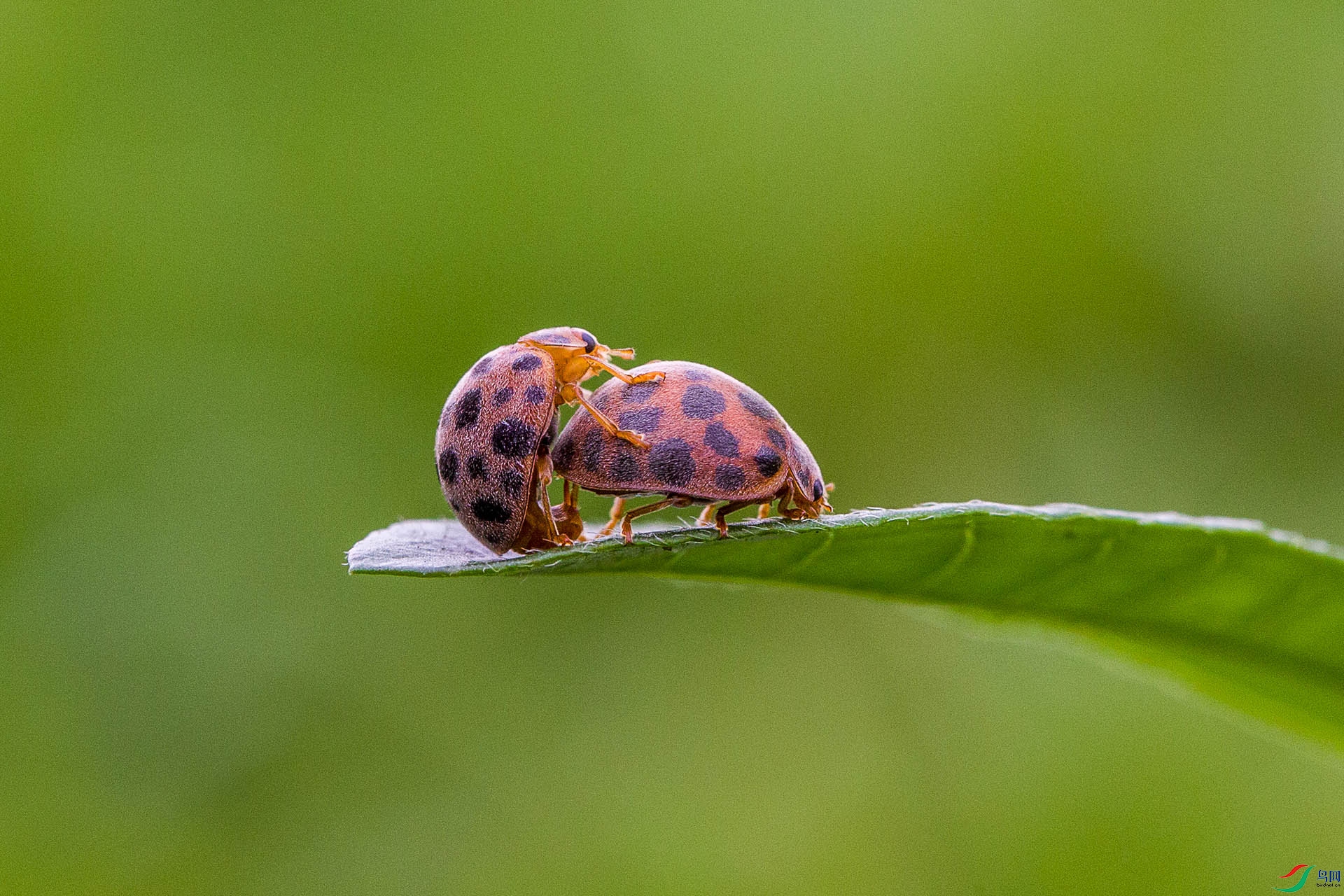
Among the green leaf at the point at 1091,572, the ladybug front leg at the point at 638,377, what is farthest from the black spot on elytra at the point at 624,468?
the green leaf at the point at 1091,572

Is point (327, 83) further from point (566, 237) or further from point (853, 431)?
point (853, 431)

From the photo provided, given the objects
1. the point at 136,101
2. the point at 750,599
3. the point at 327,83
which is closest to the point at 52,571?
the point at 136,101

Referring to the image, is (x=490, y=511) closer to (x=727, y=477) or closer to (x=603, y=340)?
(x=727, y=477)

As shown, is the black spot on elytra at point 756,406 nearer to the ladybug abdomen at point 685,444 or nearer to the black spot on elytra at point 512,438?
the ladybug abdomen at point 685,444

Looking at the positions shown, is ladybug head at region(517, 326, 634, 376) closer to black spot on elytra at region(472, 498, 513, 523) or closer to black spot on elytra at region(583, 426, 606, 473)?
black spot on elytra at region(583, 426, 606, 473)

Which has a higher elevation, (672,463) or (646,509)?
(672,463)

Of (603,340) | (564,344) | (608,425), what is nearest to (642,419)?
(608,425)

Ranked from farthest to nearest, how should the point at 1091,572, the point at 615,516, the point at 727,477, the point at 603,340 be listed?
the point at 603,340 → the point at 615,516 → the point at 727,477 → the point at 1091,572
